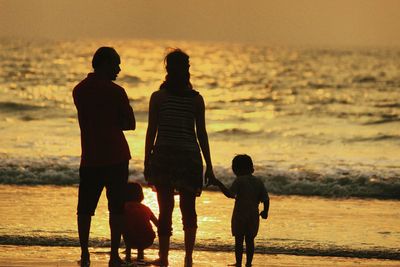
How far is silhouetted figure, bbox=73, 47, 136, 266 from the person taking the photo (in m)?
6.79

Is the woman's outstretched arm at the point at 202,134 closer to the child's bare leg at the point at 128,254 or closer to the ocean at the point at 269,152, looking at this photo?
the ocean at the point at 269,152

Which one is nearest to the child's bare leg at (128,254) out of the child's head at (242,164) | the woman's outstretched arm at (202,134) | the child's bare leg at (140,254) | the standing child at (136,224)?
the standing child at (136,224)

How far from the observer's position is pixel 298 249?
354 inches

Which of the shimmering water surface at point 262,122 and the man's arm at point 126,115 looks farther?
the shimmering water surface at point 262,122

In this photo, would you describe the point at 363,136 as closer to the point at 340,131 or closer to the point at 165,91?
the point at 340,131

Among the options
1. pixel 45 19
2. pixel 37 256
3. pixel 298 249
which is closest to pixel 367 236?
pixel 298 249

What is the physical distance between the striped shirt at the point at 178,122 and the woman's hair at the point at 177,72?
67 millimetres

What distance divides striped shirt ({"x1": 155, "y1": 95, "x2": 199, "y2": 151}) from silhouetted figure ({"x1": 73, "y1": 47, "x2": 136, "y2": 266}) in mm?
252

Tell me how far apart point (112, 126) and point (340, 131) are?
2222 cm

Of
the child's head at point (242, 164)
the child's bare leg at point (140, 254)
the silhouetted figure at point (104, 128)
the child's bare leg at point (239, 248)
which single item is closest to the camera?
the silhouetted figure at point (104, 128)

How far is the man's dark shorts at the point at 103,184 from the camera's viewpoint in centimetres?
680

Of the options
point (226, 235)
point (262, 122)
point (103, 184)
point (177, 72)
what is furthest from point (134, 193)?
point (262, 122)

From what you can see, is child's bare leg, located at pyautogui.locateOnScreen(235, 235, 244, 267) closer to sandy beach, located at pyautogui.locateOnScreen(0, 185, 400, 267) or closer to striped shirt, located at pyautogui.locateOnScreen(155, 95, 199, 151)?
sandy beach, located at pyautogui.locateOnScreen(0, 185, 400, 267)

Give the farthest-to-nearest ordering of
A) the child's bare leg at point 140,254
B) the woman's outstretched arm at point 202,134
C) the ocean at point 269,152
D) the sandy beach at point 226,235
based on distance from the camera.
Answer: the ocean at point 269,152 → the sandy beach at point 226,235 → the child's bare leg at point 140,254 → the woman's outstretched arm at point 202,134
